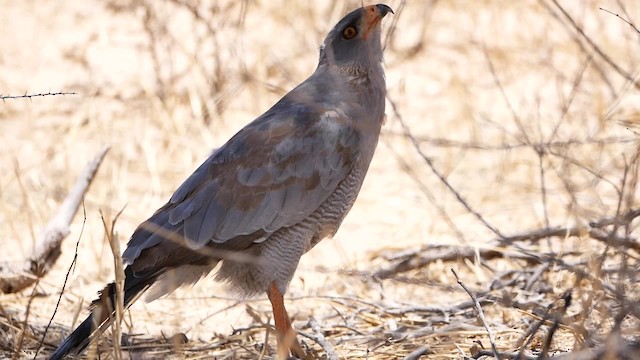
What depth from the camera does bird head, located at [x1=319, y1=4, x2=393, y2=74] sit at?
430 cm

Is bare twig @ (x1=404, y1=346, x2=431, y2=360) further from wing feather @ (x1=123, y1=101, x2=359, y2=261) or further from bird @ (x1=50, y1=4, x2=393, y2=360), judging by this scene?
wing feather @ (x1=123, y1=101, x2=359, y2=261)

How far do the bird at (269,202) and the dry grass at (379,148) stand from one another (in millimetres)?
334

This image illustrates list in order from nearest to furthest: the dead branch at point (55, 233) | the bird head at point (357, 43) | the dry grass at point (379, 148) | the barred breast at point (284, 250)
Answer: the barred breast at point (284, 250) < the bird head at point (357, 43) < the dead branch at point (55, 233) < the dry grass at point (379, 148)

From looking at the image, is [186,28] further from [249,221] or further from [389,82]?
[249,221]

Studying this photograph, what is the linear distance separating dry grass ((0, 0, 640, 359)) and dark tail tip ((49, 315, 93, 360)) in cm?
53

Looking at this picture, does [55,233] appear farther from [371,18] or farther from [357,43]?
[371,18]

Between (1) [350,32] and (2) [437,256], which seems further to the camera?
(2) [437,256]

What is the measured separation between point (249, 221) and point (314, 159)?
352mm

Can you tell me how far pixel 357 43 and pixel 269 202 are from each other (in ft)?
2.59

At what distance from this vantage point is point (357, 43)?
4.33 metres

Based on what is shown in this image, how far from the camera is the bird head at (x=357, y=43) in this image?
4301 millimetres

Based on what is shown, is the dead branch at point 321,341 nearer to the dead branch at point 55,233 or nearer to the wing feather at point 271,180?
the wing feather at point 271,180

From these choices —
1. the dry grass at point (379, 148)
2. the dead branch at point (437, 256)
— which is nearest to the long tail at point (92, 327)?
the dry grass at point (379, 148)

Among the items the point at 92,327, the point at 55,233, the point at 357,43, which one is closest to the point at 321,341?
the point at 92,327
